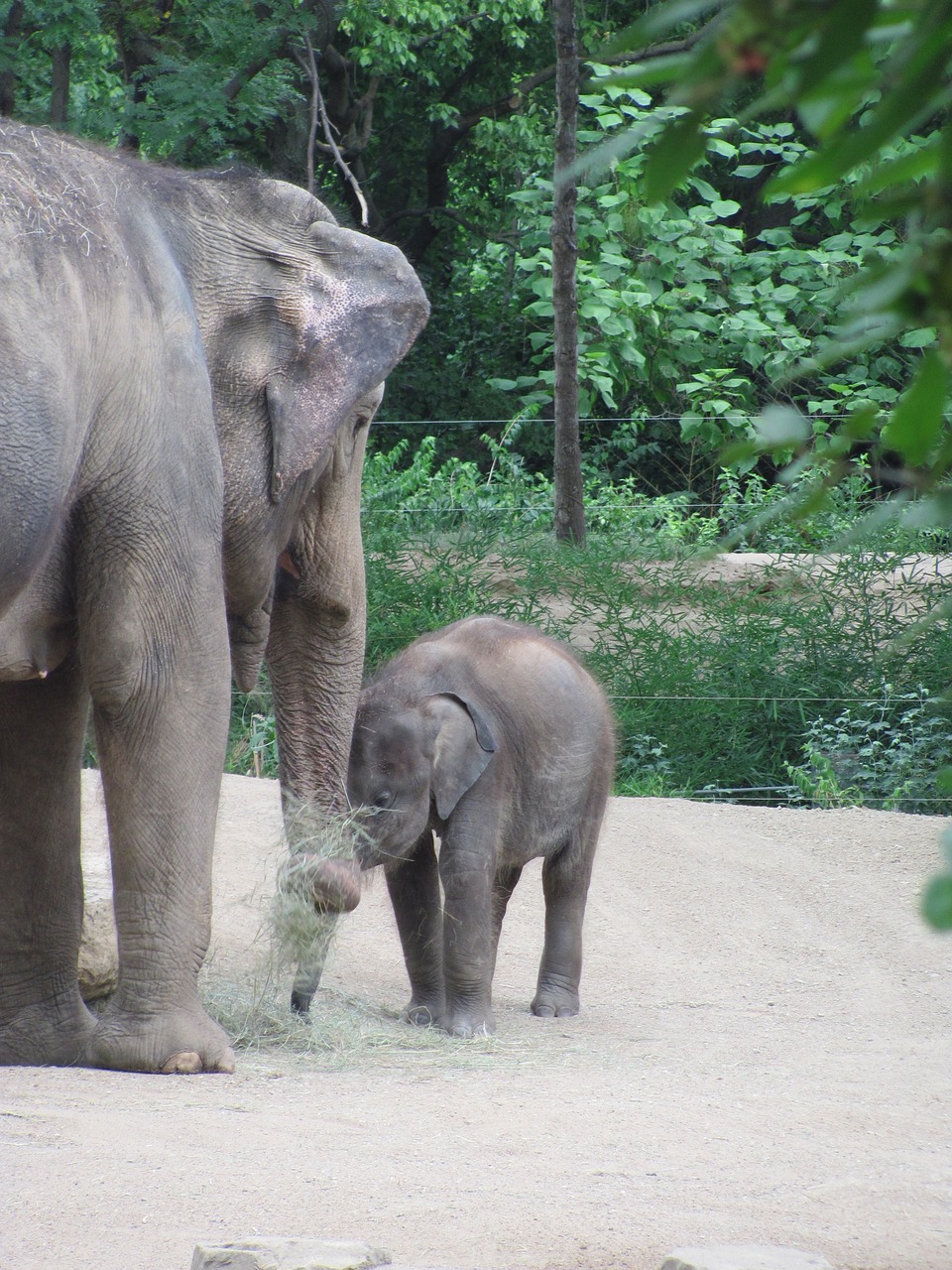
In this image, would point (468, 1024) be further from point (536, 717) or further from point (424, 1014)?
point (536, 717)

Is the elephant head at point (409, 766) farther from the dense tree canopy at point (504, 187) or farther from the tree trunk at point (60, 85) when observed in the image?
the tree trunk at point (60, 85)

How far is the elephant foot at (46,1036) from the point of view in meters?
4.63

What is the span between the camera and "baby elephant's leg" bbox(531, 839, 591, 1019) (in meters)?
5.78

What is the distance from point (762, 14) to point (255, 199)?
12.7ft

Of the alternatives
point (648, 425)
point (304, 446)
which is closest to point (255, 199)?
point (304, 446)

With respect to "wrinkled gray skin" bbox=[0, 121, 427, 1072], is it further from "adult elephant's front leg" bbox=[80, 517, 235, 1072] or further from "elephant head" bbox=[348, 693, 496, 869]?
"elephant head" bbox=[348, 693, 496, 869]

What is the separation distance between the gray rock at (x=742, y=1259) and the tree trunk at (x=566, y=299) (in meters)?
8.80

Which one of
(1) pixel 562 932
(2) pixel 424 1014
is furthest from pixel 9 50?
(2) pixel 424 1014

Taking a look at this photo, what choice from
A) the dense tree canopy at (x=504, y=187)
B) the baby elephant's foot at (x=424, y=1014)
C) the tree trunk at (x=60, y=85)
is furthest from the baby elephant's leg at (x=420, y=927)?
the tree trunk at (x=60, y=85)

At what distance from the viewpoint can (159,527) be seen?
153 inches

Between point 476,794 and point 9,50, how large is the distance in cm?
769

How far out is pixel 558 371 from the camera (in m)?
11.3

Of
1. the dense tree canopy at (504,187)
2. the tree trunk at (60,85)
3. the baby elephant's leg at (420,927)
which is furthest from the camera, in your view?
the dense tree canopy at (504,187)

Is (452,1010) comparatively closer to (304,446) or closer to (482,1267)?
(304,446)
